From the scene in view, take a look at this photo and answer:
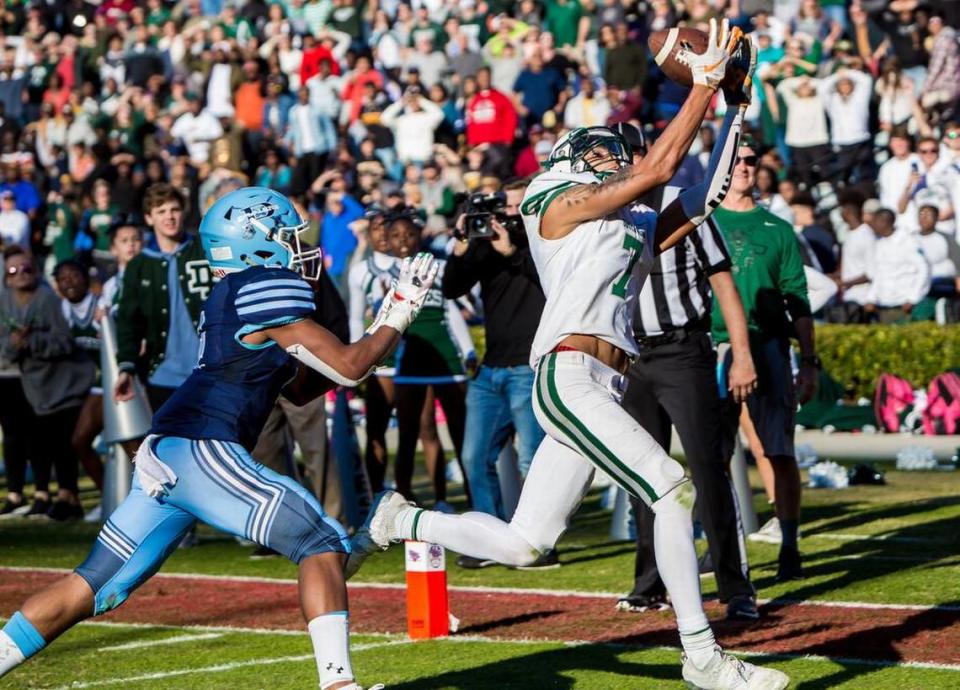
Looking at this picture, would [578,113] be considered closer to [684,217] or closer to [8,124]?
[8,124]

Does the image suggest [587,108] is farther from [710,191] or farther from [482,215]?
[710,191]

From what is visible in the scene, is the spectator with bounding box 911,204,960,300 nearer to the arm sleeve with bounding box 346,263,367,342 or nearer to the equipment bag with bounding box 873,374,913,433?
the equipment bag with bounding box 873,374,913,433

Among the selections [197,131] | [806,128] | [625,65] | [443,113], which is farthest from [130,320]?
[197,131]

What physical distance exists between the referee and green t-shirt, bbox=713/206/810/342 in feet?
4.06

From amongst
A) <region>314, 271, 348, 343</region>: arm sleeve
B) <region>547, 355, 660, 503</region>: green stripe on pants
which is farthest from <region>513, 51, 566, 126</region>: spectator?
<region>547, 355, 660, 503</region>: green stripe on pants

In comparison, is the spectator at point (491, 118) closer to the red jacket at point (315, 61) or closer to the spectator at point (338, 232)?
the spectator at point (338, 232)

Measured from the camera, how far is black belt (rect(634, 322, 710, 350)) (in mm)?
7582

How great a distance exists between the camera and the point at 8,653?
5.70 meters

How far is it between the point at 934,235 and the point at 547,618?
431 inches

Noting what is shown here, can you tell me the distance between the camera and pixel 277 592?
8961 mm

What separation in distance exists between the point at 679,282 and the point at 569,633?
1.60 metres

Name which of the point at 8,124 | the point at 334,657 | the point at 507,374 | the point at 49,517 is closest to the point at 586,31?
the point at 8,124

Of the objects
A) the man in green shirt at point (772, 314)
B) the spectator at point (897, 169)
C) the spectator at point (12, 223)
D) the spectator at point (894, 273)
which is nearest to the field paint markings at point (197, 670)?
the man in green shirt at point (772, 314)

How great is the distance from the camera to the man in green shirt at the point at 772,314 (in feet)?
29.0
